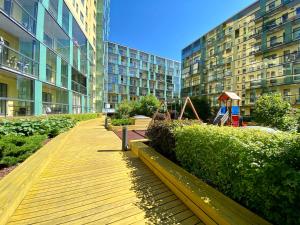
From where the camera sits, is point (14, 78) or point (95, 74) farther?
point (95, 74)

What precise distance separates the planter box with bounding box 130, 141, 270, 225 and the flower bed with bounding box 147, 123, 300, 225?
0.68 ft

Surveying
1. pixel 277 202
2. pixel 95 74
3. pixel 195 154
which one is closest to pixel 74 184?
pixel 195 154

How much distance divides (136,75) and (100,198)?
→ 235 feet

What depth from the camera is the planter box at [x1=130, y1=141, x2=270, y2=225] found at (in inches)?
113

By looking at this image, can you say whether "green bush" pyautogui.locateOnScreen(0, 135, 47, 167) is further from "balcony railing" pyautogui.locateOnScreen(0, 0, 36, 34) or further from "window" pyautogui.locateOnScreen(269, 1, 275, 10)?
"window" pyautogui.locateOnScreen(269, 1, 275, 10)

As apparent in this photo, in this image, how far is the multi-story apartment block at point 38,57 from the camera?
13352 mm

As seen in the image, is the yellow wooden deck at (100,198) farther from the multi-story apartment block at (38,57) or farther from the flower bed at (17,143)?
the multi-story apartment block at (38,57)

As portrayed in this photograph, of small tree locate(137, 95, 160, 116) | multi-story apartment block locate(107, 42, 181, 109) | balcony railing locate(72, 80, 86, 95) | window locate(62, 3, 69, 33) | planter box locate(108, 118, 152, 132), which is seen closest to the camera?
planter box locate(108, 118, 152, 132)

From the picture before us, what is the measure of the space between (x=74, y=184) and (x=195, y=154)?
289 cm

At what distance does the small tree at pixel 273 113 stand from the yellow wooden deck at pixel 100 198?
1211 centimetres

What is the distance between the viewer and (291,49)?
88.8 ft

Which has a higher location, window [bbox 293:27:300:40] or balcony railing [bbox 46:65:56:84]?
window [bbox 293:27:300:40]

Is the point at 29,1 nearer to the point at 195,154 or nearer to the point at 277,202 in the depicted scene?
the point at 195,154

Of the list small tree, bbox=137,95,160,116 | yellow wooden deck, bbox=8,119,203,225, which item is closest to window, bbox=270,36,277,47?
small tree, bbox=137,95,160,116
